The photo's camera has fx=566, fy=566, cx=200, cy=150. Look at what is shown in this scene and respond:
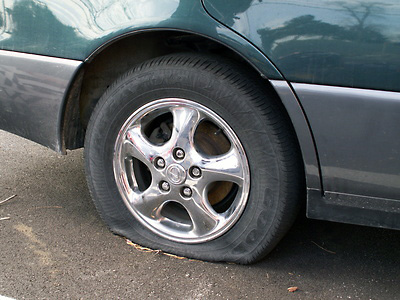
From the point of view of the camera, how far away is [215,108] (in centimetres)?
240

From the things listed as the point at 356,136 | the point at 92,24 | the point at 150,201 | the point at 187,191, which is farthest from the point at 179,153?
the point at 356,136

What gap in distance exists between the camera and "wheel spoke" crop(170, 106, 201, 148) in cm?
248

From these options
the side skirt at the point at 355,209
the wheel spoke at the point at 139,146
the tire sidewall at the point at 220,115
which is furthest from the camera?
the wheel spoke at the point at 139,146

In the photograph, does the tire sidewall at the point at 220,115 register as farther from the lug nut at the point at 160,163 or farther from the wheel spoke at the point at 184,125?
the lug nut at the point at 160,163

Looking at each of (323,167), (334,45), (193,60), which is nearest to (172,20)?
(193,60)

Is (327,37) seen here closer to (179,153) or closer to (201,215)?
(179,153)

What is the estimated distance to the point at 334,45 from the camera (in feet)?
6.73

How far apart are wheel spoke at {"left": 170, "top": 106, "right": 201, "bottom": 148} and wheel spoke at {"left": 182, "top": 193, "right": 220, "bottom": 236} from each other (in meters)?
0.25

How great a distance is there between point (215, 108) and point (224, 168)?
265 millimetres

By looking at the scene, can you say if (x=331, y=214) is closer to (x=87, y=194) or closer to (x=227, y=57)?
(x=227, y=57)

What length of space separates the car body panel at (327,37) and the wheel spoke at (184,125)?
460 millimetres

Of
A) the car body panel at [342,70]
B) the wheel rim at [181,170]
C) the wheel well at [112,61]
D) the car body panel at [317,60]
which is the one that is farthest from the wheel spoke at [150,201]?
the car body panel at [342,70]

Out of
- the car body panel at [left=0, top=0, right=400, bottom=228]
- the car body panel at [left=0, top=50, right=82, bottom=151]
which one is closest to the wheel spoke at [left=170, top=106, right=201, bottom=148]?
the car body panel at [left=0, top=0, right=400, bottom=228]

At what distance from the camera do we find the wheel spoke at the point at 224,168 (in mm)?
2438
